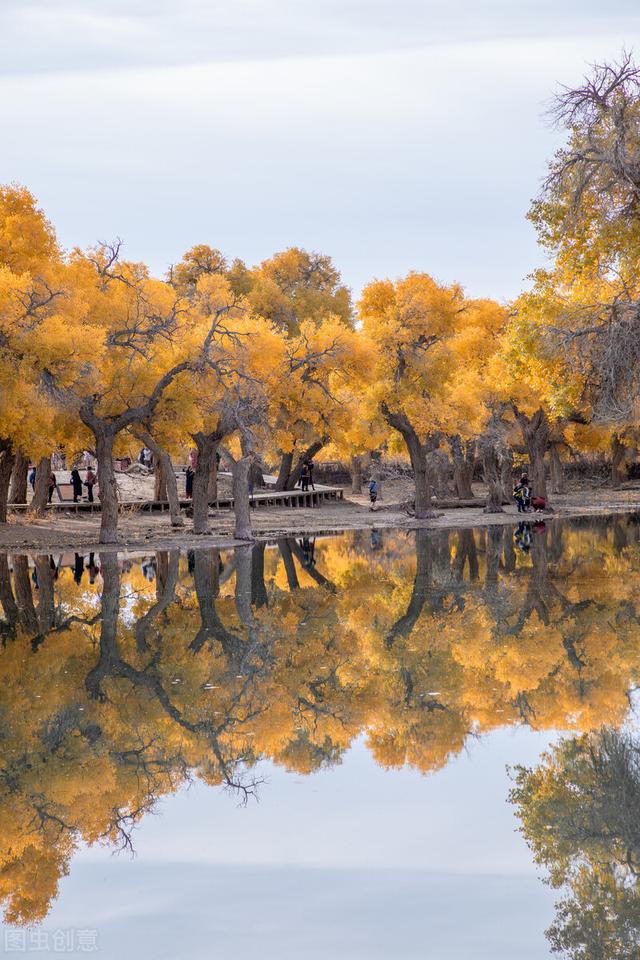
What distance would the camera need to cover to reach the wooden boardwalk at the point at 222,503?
45656 mm

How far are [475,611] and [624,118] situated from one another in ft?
29.3

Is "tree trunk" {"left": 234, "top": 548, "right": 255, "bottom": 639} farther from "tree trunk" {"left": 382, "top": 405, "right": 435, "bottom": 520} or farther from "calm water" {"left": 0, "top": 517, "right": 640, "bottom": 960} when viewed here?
"tree trunk" {"left": 382, "top": 405, "right": 435, "bottom": 520}

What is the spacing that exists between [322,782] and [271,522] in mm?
38916

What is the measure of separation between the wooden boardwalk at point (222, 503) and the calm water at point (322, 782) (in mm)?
28838

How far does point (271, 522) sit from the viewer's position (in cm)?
4722

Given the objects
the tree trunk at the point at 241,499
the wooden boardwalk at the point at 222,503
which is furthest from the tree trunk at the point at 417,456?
the tree trunk at the point at 241,499

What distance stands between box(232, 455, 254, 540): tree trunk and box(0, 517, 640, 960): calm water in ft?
61.4

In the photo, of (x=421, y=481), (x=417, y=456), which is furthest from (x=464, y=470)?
(x=417, y=456)

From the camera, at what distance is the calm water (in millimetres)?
5688

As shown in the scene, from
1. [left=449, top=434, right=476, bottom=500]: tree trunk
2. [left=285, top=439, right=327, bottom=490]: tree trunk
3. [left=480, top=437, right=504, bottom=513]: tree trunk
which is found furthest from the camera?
[left=449, top=434, right=476, bottom=500]: tree trunk

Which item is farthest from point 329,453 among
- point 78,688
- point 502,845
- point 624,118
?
point 502,845

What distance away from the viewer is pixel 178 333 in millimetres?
32156

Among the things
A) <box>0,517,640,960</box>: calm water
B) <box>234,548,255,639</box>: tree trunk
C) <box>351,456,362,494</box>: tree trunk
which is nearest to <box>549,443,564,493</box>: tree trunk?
<box>351,456,362,494</box>: tree trunk

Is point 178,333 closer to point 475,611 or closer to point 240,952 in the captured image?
point 475,611
